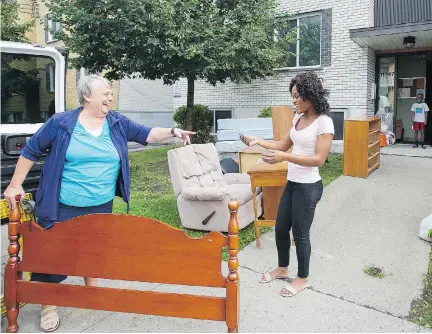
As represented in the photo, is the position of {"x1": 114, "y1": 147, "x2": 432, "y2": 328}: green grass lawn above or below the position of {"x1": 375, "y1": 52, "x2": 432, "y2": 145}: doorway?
below

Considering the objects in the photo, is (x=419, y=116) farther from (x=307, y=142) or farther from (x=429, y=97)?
(x=307, y=142)

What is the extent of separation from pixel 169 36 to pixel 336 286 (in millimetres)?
6156

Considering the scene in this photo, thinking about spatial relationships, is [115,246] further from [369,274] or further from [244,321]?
[369,274]

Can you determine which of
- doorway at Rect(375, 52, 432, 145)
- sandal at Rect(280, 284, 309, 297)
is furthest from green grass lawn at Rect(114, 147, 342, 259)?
doorway at Rect(375, 52, 432, 145)

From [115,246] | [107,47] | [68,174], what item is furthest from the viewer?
[107,47]

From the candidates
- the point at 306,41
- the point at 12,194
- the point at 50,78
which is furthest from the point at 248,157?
the point at 306,41

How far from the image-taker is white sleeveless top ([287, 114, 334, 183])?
319 centimetres

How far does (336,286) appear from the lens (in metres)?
3.67

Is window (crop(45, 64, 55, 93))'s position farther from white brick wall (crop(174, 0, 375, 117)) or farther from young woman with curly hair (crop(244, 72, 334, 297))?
white brick wall (crop(174, 0, 375, 117))

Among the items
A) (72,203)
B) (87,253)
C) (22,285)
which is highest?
(72,203)

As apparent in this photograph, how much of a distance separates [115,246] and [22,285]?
0.70m

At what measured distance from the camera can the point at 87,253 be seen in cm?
235

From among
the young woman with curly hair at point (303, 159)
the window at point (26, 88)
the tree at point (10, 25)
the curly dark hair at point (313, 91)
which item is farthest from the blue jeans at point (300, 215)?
the tree at point (10, 25)

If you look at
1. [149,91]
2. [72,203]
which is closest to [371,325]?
[72,203]
